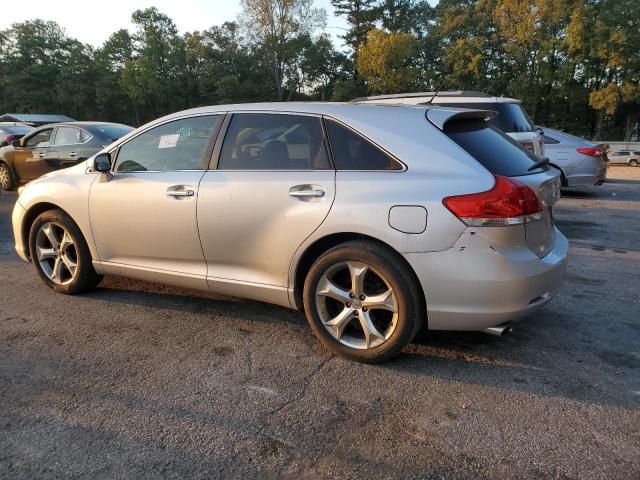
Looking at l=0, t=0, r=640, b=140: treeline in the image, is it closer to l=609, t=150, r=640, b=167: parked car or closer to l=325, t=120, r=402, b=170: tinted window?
l=609, t=150, r=640, b=167: parked car

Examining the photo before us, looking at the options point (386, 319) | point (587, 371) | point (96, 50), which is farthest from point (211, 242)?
point (96, 50)

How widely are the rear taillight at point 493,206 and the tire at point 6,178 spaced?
1063cm

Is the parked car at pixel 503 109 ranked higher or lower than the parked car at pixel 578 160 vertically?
higher

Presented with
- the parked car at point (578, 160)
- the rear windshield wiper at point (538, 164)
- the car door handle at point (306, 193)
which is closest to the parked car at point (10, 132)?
the car door handle at point (306, 193)

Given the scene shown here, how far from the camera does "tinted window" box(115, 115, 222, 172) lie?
3803 millimetres

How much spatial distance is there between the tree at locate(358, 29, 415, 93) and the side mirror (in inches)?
1955

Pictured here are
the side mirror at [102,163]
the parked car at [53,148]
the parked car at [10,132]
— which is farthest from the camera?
the parked car at [10,132]

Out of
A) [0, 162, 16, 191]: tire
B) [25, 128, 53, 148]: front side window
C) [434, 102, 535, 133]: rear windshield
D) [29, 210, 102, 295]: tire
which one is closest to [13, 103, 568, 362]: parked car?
[29, 210, 102, 295]: tire

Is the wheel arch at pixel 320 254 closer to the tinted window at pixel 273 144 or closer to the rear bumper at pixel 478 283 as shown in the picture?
the rear bumper at pixel 478 283

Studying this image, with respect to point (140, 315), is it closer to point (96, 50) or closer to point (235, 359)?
point (235, 359)

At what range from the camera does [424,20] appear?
6412 centimetres

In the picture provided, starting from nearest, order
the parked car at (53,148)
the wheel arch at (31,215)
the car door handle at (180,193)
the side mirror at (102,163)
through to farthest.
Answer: the car door handle at (180,193) < the side mirror at (102,163) < the wheel arch at (31,215) < the parked car at (53,148)

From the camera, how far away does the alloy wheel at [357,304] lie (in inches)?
120

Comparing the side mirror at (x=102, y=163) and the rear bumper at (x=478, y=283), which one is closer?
the rear bumper at (x=478, y=283)
